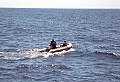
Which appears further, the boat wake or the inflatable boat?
the inflatable boat

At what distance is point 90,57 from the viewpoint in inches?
1286

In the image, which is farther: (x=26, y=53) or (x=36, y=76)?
(x=26, y=53)

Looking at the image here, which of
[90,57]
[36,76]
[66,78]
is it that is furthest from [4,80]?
[90,57]

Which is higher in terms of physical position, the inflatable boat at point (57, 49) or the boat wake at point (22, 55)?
the inflatable boat at point (57, 49)

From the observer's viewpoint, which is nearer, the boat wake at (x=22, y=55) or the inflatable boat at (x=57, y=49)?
the boat wake at (x=22, y=55)

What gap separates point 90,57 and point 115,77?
8.76 metres

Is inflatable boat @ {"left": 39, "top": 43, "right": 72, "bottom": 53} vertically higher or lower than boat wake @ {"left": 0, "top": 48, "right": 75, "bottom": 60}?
higher

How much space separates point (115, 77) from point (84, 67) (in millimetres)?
4157

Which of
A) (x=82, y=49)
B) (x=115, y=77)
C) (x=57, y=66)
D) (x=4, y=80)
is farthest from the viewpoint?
(x=82, y=49)

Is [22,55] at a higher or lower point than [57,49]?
lower

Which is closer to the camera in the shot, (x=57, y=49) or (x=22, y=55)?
(x=22, y=55)

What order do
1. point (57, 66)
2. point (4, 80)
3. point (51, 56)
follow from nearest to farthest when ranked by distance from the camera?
point (4, 80), point (57, 66), point (51, 56)

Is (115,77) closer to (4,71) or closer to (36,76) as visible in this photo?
(36,76)

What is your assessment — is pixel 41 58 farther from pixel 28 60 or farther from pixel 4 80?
pixel 4 80
